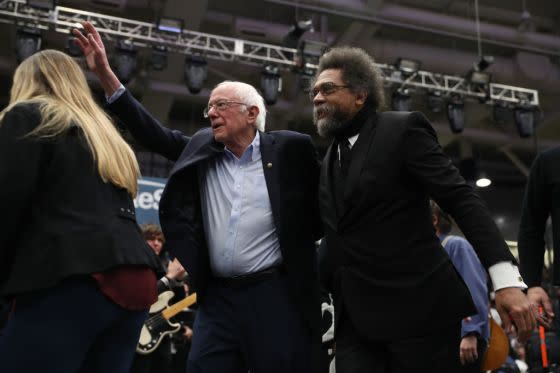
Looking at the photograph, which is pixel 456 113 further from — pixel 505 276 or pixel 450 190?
pixel 505 276

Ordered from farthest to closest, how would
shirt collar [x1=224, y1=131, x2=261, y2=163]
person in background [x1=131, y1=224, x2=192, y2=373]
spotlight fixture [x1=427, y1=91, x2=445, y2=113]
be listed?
spotlight fixture [x1=427, y1=91, x2=445, y2=113], person in background [x1=131, y1=224, x2=192, y2=373], shirt collar [x1=224, y1=131, x2=261, y2=163]

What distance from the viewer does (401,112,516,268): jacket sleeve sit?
5.32ft

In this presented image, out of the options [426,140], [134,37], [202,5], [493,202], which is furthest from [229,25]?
[426,140]

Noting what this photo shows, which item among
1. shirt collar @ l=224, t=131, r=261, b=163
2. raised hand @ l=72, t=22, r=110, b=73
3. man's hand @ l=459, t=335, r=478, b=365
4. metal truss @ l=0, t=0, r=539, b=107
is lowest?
man's hand @ l=459, t=335, r=478, b=365

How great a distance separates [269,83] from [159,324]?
428 cm

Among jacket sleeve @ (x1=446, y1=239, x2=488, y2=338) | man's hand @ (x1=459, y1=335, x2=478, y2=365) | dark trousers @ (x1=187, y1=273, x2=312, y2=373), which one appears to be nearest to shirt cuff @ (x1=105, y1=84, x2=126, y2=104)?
dark trousers @ (x1=187, y1=273, x2=312, y2=373)

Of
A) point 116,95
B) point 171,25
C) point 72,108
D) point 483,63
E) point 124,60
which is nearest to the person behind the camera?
point 72,108

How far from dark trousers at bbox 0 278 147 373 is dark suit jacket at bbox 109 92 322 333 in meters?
0.57

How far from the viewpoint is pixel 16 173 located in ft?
4.71

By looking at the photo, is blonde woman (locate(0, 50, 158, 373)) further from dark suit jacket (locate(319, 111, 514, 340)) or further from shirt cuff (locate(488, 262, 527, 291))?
shirt cuff (locate(488, 262, 527, 291))

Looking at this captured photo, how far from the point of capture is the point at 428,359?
5.55 ft

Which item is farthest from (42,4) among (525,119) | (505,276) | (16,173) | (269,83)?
(525,119)

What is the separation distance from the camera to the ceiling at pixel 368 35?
334 inches

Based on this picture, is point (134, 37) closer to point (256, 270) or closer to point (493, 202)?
point (256, 270)
